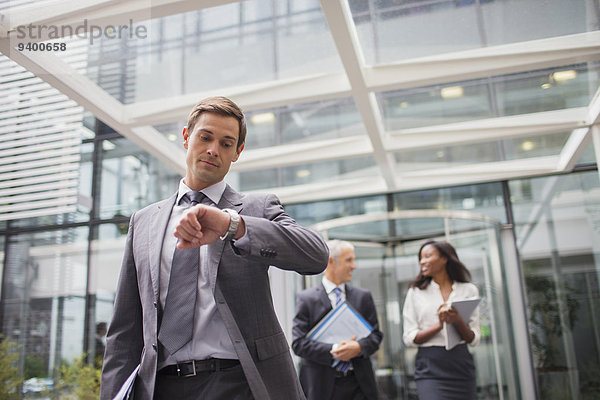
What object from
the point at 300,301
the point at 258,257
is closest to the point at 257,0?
the point at 300,301

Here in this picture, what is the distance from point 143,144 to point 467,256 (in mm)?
4255

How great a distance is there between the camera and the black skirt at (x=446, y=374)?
448 cm

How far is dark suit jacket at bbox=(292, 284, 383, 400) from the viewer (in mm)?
4312

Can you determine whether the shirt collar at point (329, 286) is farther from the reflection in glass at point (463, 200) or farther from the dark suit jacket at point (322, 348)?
the reflection in glass at point (463, 200)

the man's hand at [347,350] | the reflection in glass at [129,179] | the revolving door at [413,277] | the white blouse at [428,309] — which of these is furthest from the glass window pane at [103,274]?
the man's hand at [347,350]

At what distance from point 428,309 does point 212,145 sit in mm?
3630

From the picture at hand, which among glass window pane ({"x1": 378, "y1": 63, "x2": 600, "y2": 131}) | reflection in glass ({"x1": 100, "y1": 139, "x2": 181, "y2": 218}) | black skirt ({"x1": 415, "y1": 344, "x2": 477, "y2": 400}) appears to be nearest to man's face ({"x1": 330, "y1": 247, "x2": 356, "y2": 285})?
black skirt ({"x1": 415, "y1": 344, "x2": 477, "y2": 400})

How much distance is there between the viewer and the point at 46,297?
9.62m

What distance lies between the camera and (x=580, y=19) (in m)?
4.55

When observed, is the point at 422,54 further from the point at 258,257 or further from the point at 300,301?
the point at 258,257

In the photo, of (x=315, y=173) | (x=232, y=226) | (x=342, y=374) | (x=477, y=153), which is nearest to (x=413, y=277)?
(x=477, y=153)

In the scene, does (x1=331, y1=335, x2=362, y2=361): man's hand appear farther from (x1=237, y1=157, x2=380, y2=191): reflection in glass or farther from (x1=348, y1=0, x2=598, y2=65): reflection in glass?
(x1=237, y1=157, x2=380, y2=191): reflection in glass

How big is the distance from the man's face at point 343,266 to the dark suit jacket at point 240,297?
3016 millimetres

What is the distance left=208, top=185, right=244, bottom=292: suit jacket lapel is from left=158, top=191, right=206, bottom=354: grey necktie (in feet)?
0.22
